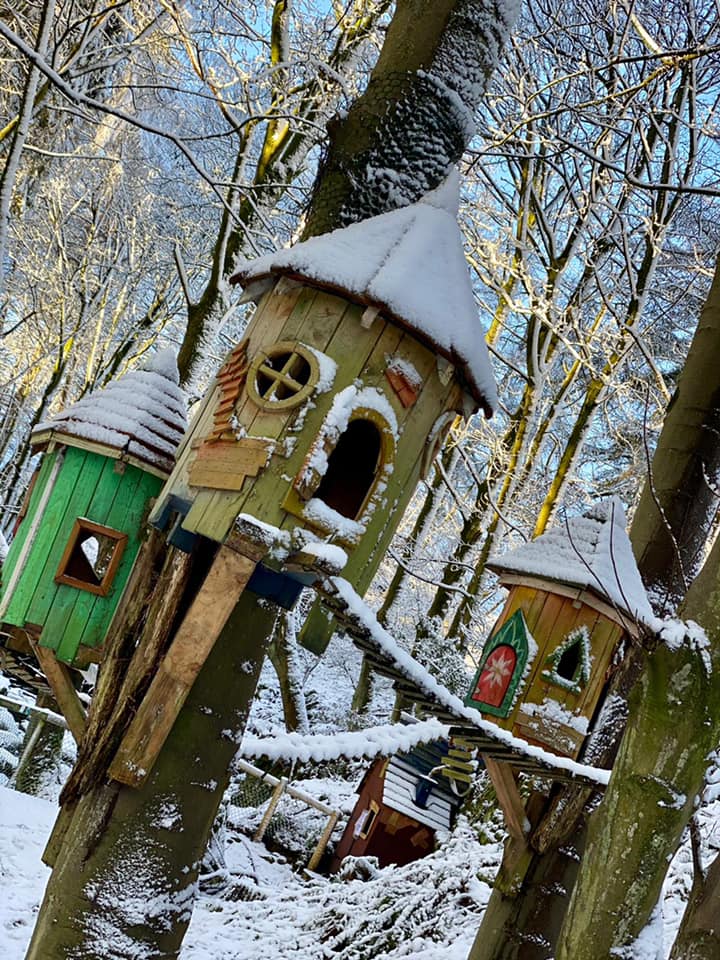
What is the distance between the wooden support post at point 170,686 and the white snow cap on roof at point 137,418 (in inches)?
35.0

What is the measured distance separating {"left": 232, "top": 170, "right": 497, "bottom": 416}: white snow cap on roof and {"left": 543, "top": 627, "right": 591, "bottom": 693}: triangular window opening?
4.89ft

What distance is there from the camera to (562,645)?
3.85 m

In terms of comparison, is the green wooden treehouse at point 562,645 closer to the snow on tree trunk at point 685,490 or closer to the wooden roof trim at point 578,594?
the wooden roof trim at point 578,594

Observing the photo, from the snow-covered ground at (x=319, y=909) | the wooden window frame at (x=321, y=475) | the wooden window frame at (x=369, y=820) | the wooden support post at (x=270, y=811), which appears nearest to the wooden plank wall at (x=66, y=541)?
the wooden window frame at (x=321, y=475)

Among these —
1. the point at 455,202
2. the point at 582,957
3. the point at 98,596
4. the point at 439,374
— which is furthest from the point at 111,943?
the point at 455,202

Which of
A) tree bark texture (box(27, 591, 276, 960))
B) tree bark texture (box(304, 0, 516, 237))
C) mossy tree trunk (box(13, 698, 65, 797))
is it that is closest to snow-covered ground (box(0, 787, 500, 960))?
mossy tree trunk (box(13, 698, 65, 797))

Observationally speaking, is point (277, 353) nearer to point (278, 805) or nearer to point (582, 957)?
point (582, 957)

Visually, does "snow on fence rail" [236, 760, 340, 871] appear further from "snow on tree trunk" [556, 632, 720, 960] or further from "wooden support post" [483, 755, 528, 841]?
"snow on tree trunk" [556, 632, 720, 960]

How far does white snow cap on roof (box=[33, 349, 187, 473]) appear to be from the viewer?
3096mm

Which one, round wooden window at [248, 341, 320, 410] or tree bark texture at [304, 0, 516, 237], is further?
tree bark texture at [304, 0, 516, 237]

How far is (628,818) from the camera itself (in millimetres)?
2625

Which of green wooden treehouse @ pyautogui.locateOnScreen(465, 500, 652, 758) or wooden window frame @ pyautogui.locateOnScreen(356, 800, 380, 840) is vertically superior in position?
green wooden treehouse @ pyautogui.locateOnScreen(465, 500, 652, 758)

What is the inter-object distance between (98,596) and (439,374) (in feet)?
4.80

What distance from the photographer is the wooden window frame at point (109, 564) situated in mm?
3016
